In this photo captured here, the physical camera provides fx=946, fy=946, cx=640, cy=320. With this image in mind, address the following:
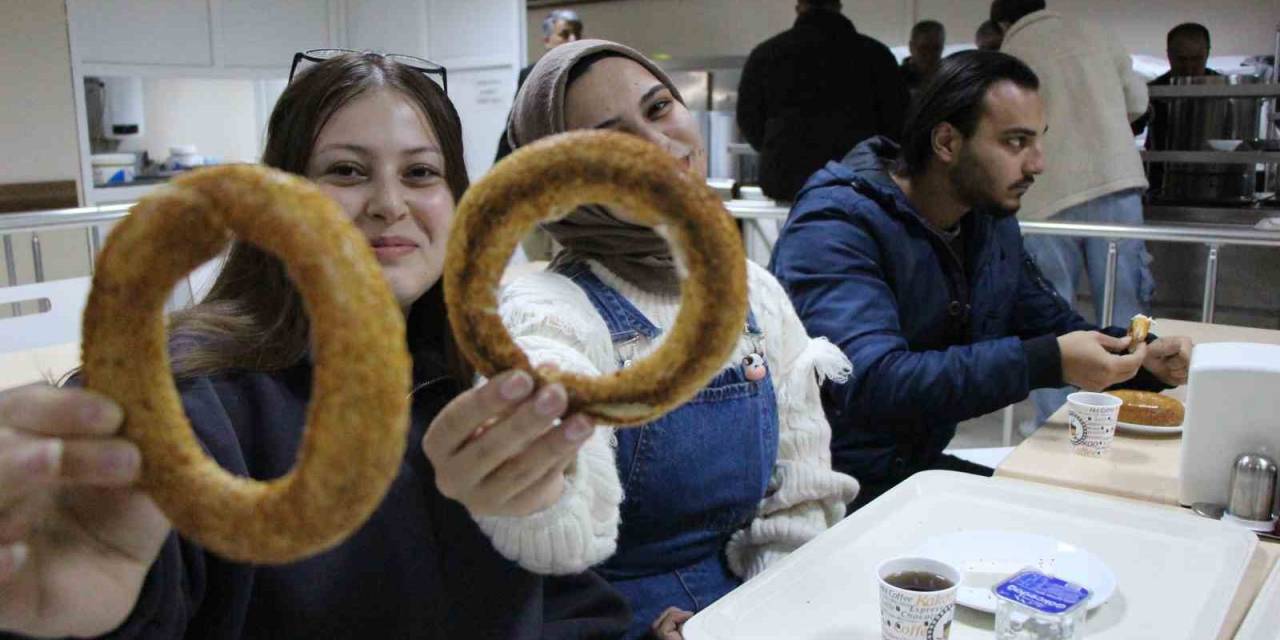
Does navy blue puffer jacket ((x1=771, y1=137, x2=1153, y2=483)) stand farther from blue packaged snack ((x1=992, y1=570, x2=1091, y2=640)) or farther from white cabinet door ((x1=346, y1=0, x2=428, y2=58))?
white cabinet door ((x1=346, y1=0, x2=428, y2=58))

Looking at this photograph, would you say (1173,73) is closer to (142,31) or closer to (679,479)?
(679,479)

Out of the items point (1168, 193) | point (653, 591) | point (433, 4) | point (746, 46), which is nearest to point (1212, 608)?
point (653, 591)

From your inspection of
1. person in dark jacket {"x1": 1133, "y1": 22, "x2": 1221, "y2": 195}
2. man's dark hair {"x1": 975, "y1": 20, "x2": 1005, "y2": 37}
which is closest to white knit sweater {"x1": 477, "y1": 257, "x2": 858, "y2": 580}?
man's dark hair {"x1": 975, "y1": 20, "x2": 1005, "y2": 37}

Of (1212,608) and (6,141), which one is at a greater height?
(6,141)

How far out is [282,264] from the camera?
1141mm

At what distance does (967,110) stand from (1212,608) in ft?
4.69

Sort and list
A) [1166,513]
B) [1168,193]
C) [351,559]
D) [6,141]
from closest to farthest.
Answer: [351,559], [1166,513], [1168,193], [6,141]

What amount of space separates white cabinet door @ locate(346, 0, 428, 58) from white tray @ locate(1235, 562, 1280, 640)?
645 cm

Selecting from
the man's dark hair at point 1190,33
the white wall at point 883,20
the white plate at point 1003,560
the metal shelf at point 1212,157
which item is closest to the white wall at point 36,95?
the white wall at point 883,20

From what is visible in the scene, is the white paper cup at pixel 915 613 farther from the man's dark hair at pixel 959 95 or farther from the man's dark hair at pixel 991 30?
the man's dark hair at pixel 991 30

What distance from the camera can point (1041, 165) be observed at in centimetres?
235

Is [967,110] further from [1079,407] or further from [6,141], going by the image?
[6,141]

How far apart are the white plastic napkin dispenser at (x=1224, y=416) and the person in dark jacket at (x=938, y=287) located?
383 mm

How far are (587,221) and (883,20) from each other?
20.6 feet
